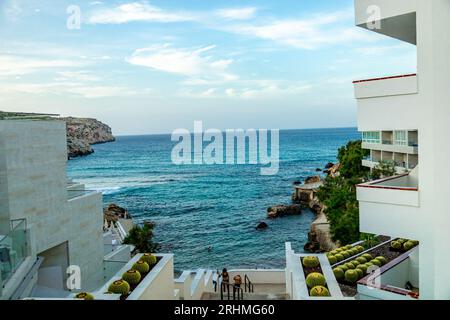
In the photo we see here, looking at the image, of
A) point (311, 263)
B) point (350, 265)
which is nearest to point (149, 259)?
point (311, 263)

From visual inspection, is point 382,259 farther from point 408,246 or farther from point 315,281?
point 315,281

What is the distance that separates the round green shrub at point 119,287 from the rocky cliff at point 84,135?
10548 centimetres

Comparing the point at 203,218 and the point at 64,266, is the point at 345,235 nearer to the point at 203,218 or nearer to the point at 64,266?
the point at 64,266

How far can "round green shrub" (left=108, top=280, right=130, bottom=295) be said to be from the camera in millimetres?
9602

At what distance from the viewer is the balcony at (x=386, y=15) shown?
28.4 feet

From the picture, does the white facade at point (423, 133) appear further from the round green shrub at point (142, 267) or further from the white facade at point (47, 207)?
the white facade at point (47, 207)

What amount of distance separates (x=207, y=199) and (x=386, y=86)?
54.8m

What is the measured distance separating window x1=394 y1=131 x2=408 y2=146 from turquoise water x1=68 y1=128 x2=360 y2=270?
34.6 ft

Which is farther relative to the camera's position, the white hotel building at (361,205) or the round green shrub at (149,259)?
the round green shrub at (149,259)

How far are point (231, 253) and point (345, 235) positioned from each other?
605 inches

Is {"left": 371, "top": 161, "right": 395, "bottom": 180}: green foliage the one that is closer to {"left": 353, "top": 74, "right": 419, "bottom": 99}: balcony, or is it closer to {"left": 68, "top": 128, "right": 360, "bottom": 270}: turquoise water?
{"left": 68, "top": 128, "right": 360, "bottom": 270}: turquoise water

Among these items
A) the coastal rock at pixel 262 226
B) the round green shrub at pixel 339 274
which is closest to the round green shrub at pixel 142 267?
the round green shrub at pixel 339 274

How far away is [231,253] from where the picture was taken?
3538 centimetres

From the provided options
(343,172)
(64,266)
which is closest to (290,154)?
(343,172)
